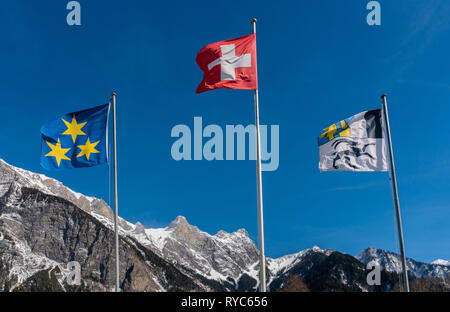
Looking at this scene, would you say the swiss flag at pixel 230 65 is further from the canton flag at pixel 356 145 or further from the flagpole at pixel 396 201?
the flagpole at pixel 396 201

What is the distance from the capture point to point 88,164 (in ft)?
93.6

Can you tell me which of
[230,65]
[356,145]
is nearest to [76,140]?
[230,65]

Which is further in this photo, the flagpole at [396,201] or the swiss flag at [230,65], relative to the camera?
the swiss flag at [230,65]

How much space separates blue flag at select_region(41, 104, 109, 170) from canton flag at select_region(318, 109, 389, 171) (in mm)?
12688

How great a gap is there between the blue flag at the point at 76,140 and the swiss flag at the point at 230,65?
6.77m

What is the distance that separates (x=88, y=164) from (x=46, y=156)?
250cm

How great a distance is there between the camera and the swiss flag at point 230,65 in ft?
84.9

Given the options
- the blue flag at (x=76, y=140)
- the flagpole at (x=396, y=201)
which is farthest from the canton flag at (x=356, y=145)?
the blue flag at (x=76, y=140)

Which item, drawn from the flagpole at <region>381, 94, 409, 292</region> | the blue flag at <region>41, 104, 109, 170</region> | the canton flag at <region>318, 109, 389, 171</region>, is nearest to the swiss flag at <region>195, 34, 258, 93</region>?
the canton flag at <region>318, 109, 389, 171</region>

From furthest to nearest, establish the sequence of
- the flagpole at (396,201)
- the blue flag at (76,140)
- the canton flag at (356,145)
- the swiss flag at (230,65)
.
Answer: the blue flag at (76,140) → the canton flag at (356,145) → the swiss flag at (230,65) → the flagpole at (396,201)

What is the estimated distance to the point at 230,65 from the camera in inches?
1022

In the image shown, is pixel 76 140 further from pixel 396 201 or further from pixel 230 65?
pixel 396 201
